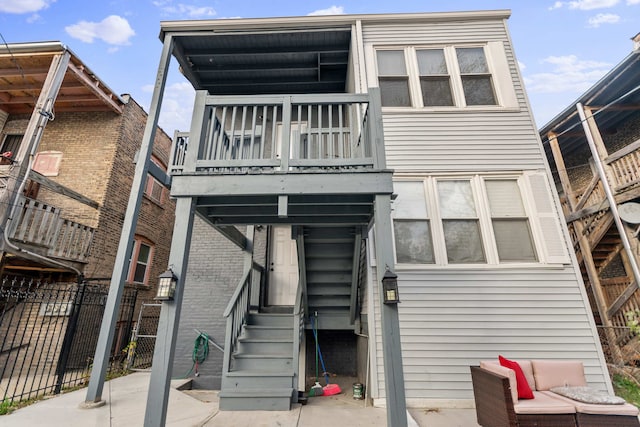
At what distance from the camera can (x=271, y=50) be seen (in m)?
6.01

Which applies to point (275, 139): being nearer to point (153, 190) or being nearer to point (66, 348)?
point (66, 348)

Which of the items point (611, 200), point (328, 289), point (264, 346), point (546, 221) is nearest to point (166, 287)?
point (264, 346)

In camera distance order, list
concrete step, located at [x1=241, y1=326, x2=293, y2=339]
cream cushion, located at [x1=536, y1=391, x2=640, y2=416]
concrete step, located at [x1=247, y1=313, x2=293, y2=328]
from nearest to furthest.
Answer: cream cushion, located at [x1=536, y1=391, x2=640, y2=416] → concrete step, located at [x1=241, y1=326, x2=293, y2=339] → concrete step, located at [x1=247, y1=313, x2=293, y2=328]

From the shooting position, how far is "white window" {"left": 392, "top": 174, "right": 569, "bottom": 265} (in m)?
4.51

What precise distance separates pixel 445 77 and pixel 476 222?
2.87 metres

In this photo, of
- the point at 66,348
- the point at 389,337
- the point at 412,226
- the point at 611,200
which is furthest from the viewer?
the point at 611,200

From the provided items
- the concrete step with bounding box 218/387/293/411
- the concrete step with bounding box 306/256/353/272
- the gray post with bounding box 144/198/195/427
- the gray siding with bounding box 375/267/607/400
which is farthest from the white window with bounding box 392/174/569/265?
the gray post with bounding box 144/198/195/427

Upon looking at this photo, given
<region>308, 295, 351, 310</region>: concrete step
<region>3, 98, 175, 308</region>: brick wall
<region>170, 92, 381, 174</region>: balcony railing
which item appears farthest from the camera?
<region>3, 98, 175, 308</region>: brick wall

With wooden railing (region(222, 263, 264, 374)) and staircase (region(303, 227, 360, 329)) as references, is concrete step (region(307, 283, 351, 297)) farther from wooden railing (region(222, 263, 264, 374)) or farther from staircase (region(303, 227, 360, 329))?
wooden railing (region(222, 263, 264, 374))

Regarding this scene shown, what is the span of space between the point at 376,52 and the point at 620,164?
6.32m

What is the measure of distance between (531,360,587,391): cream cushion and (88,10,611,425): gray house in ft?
1.65

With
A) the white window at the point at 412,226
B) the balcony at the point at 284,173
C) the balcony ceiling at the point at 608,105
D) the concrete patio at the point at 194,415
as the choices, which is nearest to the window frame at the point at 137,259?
the concrete patio at the point at 194,415

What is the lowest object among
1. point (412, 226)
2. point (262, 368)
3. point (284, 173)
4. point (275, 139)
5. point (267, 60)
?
point (262, 368)

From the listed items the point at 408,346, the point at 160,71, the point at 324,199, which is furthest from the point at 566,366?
the point at 160,71
